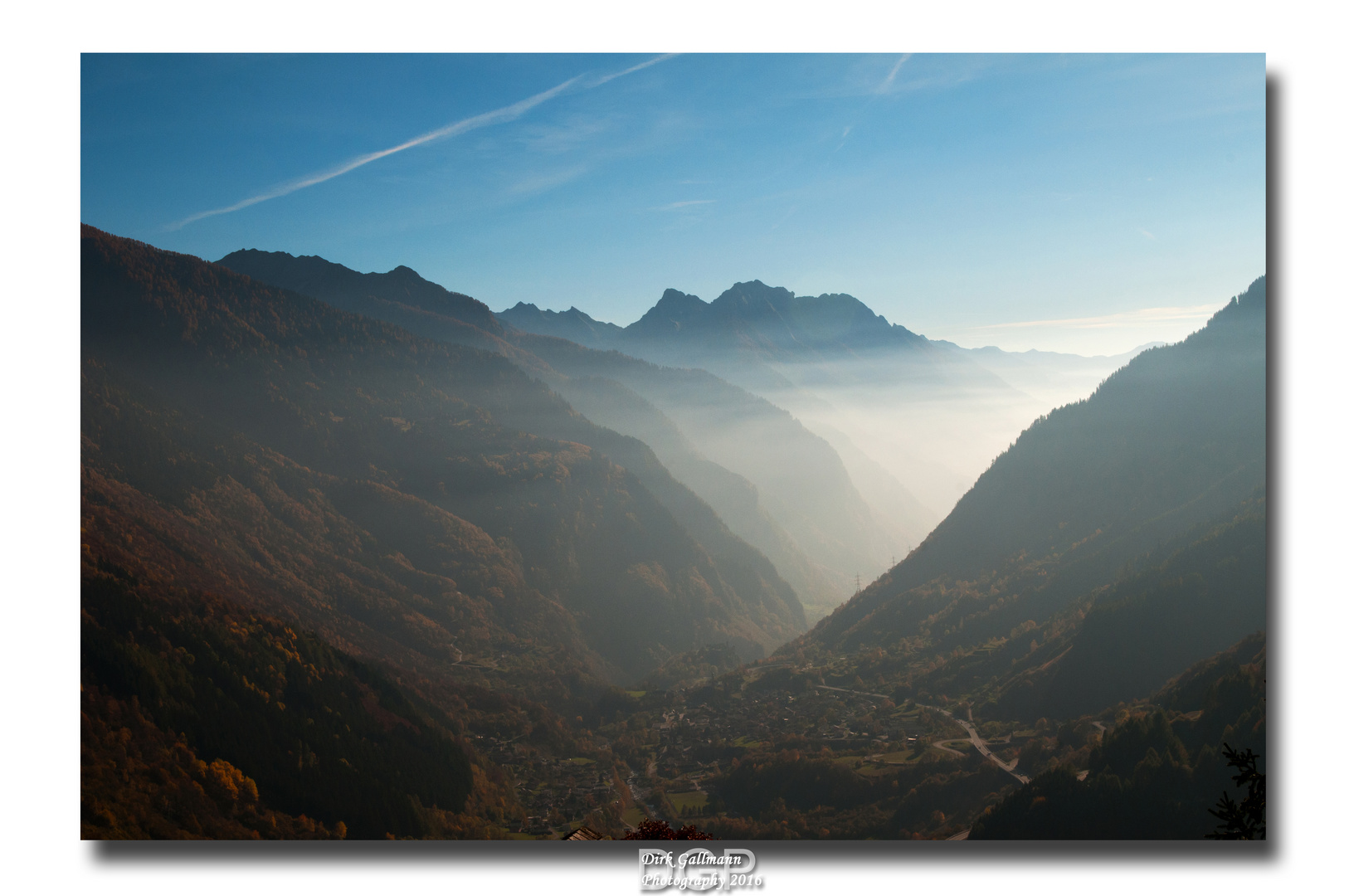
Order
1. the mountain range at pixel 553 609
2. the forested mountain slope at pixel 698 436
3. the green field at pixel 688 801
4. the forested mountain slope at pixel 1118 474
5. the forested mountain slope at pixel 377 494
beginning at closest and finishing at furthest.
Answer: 1. the mountain range at pixel 553 609
2. the green field at pixel 688 801
3. the forested mountain slope at pixel 377 494
4. the forested mountain slope at pixel 1118 474
5. the forested mountain slope at pixel 698 436

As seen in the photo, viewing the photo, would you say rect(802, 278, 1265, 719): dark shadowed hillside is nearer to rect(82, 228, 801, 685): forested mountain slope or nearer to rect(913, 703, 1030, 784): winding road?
rect(913, 703, 1030, 784): winding road

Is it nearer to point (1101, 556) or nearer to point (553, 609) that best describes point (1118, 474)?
point (1101, 556)

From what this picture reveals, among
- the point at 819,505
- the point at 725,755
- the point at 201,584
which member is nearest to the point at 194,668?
the point at 201,584

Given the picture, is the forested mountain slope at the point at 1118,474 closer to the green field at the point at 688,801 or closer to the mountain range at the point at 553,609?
the mountain range at the point at 553,609

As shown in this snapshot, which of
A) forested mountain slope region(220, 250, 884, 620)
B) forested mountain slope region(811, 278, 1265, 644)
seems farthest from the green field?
forested mountain slope region(220, 250, 884, 620)

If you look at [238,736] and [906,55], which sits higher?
[906,55]

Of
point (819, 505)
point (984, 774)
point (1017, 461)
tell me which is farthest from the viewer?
point (819, 505)

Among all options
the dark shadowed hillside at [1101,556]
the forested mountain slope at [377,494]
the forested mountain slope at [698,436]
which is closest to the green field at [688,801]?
the forested mountain slope at [377,494]

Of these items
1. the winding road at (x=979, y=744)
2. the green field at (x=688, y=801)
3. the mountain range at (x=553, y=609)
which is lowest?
the green field at (x=688, y=801)

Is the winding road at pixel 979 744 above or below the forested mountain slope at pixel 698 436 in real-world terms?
below

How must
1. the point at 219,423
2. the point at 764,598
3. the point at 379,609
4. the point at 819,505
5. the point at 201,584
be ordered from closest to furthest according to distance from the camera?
the point at 201,584, the point at 379,609, the point at 219,423, the point at 764,598, the point at 819,505

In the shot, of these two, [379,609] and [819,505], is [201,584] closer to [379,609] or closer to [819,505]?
[379,609]
